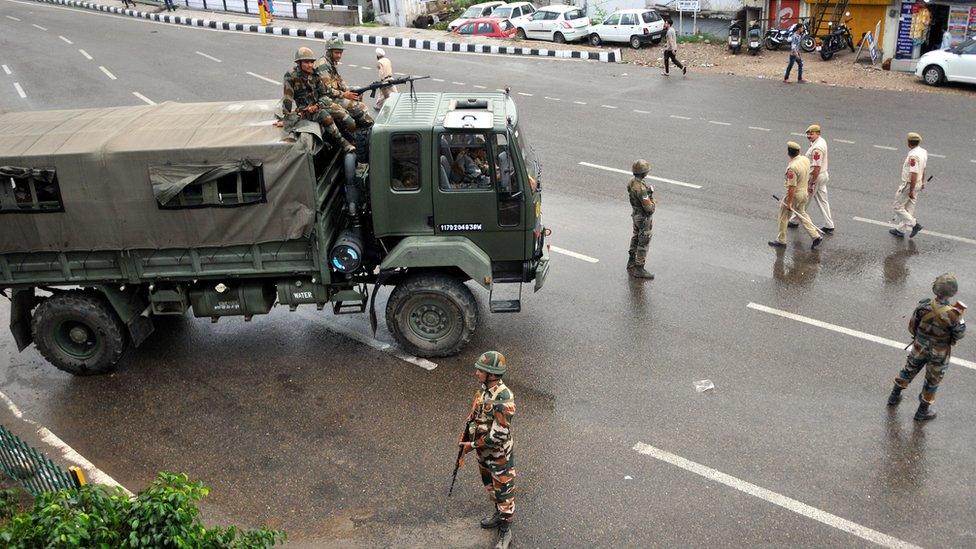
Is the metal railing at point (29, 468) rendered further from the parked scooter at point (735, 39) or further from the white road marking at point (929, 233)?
the parked scooter at point (735, 39)

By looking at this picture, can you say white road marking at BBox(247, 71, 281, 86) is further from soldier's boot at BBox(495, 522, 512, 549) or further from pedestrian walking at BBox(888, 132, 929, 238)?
soldier's boot at BBox(495, 522, 512, 549)

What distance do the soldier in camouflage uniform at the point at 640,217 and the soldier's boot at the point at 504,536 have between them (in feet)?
15.8

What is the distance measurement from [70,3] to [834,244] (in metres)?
44.7

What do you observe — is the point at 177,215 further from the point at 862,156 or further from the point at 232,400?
the point at 862,156

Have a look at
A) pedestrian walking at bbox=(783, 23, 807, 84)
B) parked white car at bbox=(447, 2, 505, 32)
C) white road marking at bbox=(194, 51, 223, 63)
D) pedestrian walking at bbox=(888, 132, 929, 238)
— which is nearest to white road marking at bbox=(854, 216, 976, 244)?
pedestrian walking at bbox=(888, 132, 929, 238)

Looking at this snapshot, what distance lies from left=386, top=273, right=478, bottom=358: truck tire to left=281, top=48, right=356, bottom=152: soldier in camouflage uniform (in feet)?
5.31

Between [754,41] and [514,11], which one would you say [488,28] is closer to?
[514,11]

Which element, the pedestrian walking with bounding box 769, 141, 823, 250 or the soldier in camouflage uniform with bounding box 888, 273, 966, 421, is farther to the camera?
the pedestrian walking with bounding box 769, 141, 823, 250

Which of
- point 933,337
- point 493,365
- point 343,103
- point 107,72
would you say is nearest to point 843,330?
point 933,337

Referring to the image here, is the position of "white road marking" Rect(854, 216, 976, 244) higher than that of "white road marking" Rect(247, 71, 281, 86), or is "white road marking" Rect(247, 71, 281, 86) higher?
"white road marking" Rect(247, 71, 281, 86)

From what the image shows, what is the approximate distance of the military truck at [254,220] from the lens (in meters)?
→ 7.59

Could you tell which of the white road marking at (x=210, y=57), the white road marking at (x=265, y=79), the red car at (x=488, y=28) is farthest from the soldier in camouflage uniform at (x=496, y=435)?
the red car at (x=488, y=28)

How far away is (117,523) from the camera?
4309 millimetres

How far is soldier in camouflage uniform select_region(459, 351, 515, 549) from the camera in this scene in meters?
5.79
